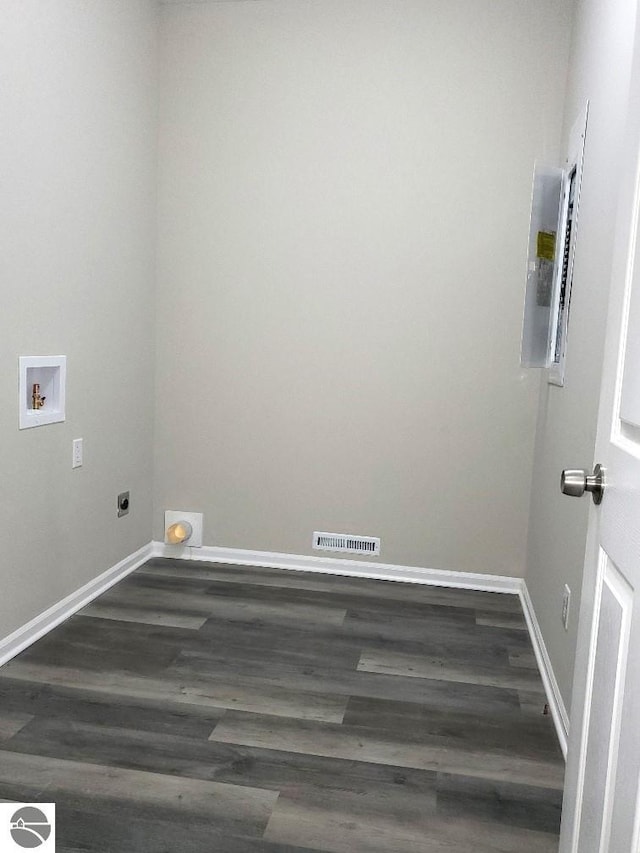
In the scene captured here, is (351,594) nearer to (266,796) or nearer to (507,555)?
(507,555)

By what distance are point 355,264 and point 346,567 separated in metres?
1.43

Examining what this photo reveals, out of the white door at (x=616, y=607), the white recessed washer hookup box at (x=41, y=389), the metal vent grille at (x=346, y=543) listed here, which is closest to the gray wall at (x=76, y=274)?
the white recessed washer hookup box at (x=41, y=389)

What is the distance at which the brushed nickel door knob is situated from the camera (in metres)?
1.20

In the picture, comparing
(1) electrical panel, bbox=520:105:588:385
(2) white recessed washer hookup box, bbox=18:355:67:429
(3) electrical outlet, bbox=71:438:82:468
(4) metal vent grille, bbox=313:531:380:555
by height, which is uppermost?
(1) electrical panel, bbox=520:105:588:385

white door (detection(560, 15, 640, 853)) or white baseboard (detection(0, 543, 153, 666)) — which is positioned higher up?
white door (detection(560, 15, 640, 853))

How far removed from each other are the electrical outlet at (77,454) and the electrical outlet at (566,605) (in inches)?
74.1

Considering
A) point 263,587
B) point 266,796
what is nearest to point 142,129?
point 263,587

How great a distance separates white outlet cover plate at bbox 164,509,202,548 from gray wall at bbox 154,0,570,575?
69 mm

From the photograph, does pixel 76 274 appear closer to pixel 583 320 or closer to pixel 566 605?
pixel 583 320

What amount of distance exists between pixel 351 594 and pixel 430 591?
38 cm

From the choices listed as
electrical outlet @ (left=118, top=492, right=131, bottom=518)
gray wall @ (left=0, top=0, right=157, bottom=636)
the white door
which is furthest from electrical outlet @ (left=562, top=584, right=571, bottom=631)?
electrical outlet @ (left=118, top=492, right=131, bottom=518)

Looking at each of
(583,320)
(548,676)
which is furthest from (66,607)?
(583,320)

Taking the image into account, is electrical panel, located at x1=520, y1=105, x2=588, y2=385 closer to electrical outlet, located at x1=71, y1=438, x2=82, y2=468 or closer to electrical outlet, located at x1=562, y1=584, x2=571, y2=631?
electrical outlet, located at x1=562, y1=584, x2=571, y2=631

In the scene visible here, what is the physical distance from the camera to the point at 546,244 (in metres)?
3.03
